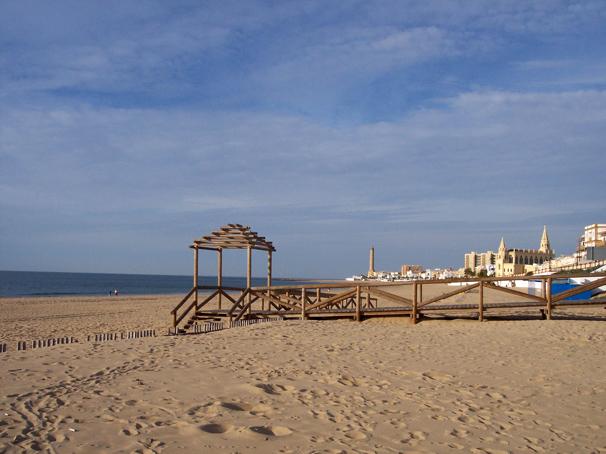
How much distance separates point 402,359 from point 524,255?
232 feet

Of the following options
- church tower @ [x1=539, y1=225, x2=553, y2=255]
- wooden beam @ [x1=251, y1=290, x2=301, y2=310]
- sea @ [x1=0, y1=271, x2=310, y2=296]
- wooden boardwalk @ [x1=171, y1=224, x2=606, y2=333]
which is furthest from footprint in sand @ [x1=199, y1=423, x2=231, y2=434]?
church tower @ [x1=539, y1=225, x2=553, y2=255]

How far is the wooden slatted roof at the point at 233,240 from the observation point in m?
15.0

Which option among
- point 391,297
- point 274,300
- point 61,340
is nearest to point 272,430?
point 61,340

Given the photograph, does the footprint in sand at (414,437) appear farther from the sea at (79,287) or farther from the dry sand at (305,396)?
the sea at (79,287)

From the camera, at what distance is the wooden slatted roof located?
49.1 ft

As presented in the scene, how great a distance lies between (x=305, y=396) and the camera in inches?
231

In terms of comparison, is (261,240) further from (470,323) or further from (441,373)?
(441,373)

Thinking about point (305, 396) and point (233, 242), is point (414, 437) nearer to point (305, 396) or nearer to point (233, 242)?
point (305, 396)

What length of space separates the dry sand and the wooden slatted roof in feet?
17.8

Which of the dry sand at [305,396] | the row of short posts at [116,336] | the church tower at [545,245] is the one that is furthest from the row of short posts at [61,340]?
the church tower at [545,245]

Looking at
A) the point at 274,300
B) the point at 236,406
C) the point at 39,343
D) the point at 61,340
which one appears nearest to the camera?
the point at 236,406

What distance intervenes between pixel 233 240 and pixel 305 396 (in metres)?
9.94

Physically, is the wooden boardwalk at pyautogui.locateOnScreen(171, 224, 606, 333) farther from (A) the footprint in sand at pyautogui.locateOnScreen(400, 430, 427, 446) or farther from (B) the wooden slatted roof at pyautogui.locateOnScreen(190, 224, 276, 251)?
(A) the footprint in sand at pyautogui.locateOnScreen(400, 430, 427, 446)

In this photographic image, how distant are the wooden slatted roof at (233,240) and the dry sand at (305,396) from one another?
544 cm
